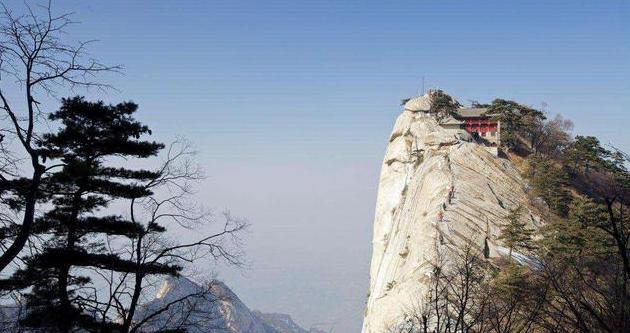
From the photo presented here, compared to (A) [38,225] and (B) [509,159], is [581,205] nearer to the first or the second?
(B) [509,159]

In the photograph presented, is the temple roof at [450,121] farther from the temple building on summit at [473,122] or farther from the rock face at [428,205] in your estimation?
the rock face at [428,205]

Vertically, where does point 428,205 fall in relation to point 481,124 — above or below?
below

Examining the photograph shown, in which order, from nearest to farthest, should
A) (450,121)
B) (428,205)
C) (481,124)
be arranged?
(428,205)
(450,121)
(481,124)

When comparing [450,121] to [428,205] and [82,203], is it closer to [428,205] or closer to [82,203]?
[428,205]

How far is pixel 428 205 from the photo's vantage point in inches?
1801

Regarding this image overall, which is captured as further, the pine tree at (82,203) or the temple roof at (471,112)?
the temple roof at (471,112)

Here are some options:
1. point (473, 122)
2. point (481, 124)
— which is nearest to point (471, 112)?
point (473, 122)

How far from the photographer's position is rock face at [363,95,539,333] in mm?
38219

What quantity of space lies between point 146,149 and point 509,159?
54011 mm

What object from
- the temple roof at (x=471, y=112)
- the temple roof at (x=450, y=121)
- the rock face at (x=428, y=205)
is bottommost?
the rock face at (x=428, y=205)

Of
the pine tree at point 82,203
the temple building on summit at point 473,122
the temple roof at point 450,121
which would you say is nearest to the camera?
the pine tree at point 82,203

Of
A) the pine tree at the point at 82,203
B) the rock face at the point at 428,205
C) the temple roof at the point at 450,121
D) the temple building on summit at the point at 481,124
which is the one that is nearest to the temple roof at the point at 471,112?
the temple building on summit at the point at 481,124

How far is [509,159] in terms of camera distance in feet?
194

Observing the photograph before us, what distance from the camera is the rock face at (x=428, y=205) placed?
125ft
